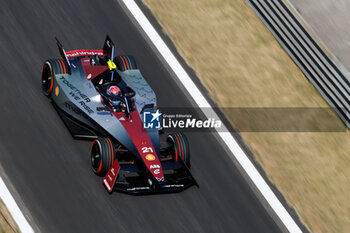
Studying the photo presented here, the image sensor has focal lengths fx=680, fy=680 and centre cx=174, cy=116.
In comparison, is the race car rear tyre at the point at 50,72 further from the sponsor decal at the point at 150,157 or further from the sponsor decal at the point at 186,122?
the sponsor decal at the point at 150,157

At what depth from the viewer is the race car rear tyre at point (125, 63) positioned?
16609 mm

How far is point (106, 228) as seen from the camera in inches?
538

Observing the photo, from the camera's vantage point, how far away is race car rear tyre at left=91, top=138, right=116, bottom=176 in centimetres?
1402

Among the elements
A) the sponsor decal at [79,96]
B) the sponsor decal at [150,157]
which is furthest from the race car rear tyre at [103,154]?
the sponsor decal at [79,96]

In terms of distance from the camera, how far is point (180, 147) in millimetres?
14867

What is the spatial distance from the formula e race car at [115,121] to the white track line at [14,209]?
72.0 inches

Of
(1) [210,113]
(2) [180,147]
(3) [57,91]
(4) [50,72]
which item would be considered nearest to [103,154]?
(2) [180,147]

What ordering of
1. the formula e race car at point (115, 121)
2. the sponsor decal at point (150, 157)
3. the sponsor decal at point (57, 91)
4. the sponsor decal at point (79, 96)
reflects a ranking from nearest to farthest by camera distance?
the formula e race car at point (115, 121), the sponsor decal at point (150, 157), the sponsor decal at point (79, 96), the sponsor decal at point (57, 91)

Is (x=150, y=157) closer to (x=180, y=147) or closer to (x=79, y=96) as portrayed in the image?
(x=180, y=147)

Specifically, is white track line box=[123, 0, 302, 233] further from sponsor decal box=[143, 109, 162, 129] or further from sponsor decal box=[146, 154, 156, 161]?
sponsor decal box=[146, 154, 156, 161]

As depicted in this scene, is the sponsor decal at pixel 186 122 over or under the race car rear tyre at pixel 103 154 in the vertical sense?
under

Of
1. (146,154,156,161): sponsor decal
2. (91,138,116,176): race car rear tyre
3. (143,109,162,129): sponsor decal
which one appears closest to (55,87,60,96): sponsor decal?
(91,138,116,176): race car rear tyre

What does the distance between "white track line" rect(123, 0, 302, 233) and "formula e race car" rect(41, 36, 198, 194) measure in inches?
74.8

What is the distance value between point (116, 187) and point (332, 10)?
A: 8.17 meters
